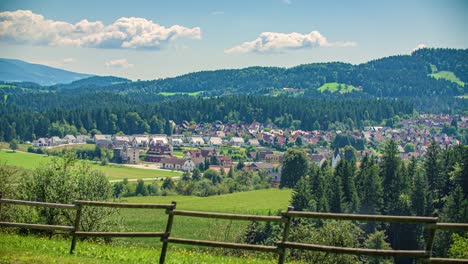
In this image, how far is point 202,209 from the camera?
68250 mm


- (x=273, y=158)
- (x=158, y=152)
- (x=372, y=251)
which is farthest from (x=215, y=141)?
(x=372, y=251)

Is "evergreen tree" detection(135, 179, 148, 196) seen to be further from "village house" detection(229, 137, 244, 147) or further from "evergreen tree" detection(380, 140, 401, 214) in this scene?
"village house" detection(229, 137, 244, 147)

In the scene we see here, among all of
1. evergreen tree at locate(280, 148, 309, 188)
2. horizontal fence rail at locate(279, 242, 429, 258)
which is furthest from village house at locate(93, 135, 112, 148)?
horizontal fence rail at locate(279, 242, 429, 258)

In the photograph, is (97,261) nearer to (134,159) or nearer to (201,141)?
(134,159)

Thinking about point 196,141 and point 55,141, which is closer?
point 55,141

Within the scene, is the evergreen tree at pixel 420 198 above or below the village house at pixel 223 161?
→ above

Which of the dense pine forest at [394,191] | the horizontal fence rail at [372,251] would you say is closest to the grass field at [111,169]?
the dense pine forest at [394,191]

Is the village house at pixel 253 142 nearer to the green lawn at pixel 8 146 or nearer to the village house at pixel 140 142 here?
the village house at pixel 140 142

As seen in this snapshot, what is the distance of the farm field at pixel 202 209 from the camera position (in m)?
52.4

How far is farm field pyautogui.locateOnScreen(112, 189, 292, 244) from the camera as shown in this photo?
52375 millimetres

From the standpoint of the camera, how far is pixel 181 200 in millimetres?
79500

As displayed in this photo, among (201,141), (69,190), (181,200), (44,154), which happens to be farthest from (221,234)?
(201,141)

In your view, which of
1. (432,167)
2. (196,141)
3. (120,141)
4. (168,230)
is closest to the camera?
(168,230)

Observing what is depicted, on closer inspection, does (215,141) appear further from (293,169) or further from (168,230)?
(168,230)
